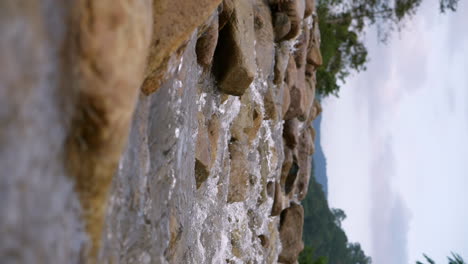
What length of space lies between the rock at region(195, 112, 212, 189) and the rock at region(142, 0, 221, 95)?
0.63 m

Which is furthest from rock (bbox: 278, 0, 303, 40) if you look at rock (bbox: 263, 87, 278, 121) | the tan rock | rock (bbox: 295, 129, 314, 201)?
the tan rock

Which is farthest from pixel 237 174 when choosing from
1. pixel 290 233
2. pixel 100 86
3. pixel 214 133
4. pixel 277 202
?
pixel 100 86

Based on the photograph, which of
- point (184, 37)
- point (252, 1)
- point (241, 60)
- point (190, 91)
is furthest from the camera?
point (252, 1)

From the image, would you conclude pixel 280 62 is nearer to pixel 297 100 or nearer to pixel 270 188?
pixel 297 100

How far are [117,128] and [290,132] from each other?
2.85 metres

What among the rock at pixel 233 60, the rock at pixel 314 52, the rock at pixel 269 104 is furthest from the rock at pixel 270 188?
the rock at pixel 314 52

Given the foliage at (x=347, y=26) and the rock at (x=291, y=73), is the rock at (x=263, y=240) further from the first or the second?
the foliage at (x=347, y=26)

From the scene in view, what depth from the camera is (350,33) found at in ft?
24.5

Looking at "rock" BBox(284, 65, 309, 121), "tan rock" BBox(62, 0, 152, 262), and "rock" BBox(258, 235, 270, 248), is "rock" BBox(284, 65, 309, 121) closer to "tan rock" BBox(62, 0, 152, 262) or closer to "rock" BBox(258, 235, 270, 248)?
"rock" BBox(258, 235, 270, 248)

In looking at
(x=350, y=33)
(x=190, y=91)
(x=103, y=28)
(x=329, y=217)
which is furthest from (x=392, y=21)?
(x=329, y=217)

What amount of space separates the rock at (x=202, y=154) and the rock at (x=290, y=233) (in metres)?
1.97

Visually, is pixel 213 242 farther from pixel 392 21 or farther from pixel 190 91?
pixel 392 21

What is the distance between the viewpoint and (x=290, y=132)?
340 cm

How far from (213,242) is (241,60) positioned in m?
0.70
